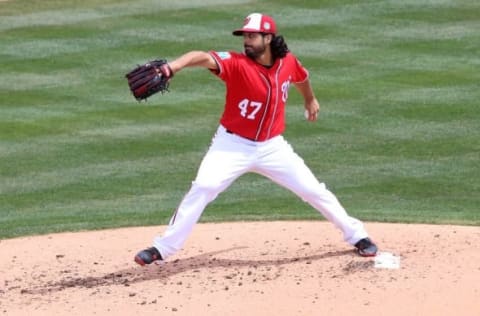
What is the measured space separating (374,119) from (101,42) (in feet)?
17.0

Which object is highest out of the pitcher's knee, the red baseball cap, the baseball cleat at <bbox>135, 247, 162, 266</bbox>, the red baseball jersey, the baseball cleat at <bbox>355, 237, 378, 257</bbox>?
the red baseball cap

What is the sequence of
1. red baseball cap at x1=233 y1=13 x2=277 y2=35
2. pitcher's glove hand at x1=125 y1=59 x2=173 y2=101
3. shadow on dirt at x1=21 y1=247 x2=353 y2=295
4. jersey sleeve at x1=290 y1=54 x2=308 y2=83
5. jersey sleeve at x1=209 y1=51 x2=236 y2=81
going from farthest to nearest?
jersey sleeve at x1=290 y1=54 x2=308 y2=83
shadow on dirt at x1=21 y1=247 x2=353 y2=295
red baseball cap at x1=233 y1=13 x2=277 y2=35
jersey sleeve at x1=209 y1=51 x2=236 y2=81
pitcher's glove hand at x1=125 y1=59 x2=173 y2=101

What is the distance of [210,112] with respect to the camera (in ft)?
49.1

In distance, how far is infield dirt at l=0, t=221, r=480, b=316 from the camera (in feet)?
27.2

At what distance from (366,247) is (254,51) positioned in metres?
1.75

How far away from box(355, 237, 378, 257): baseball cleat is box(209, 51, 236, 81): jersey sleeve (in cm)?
169

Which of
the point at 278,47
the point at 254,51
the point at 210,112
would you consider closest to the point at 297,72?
the point at 278,47

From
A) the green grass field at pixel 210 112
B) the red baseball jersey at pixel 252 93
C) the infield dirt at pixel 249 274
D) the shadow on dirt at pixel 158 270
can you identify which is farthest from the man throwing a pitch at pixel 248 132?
the green grass field at pixel 210 112

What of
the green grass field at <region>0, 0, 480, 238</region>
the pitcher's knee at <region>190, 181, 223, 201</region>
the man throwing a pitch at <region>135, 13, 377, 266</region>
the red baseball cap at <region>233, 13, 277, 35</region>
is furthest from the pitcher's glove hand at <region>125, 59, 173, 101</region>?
the green grass field at <region>0, 0, 480, 238</region>

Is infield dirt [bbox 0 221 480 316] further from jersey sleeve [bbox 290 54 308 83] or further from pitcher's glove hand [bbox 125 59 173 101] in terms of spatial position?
pitcher's glove hand [bbox 125 59 173 101]


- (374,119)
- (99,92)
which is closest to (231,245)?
(374,119)

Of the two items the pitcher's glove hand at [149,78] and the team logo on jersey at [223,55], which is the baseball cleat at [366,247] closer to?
the team logo on jersey at [223,55]

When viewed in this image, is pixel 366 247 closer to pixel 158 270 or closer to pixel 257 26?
pixel 158 270

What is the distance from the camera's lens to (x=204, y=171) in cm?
892
